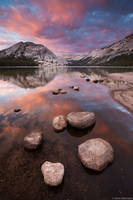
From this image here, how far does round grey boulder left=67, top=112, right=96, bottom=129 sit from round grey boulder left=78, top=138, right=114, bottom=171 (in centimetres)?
198

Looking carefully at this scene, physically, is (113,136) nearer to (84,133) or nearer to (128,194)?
(84,133)

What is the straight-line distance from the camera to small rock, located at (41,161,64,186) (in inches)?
156

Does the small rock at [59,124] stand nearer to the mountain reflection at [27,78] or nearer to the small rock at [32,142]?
the small rock at [32,142]

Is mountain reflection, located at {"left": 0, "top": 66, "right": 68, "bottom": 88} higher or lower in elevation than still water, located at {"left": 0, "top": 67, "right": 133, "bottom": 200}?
higher

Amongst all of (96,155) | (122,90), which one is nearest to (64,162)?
(96,155)

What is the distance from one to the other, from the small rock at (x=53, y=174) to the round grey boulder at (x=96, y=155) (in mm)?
1402

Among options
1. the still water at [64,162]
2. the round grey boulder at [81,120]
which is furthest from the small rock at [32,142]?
the round grey boulder at [81,120]

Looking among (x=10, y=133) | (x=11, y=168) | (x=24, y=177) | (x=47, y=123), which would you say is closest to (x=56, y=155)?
(x=24, y=177)

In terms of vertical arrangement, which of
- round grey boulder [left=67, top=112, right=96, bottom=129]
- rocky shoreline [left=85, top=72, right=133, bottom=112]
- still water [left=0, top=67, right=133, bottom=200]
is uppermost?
rocky shoreline [left=85, top=72, right=133, bottom=112]

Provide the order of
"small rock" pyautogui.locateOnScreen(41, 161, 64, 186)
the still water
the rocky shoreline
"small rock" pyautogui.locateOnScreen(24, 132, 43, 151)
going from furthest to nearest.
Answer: the rocky shoreline → "small rock" pyautogui.locateOnScreen(24, 132, 43, 151) → "small rock" pyautogui.locateOnScreen(41, 161, 64, 186) → the still water

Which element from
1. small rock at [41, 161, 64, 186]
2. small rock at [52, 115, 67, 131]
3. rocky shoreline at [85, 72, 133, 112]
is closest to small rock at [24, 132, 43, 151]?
small rock at [41, 161, 64, 186]

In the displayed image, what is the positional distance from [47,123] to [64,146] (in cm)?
302

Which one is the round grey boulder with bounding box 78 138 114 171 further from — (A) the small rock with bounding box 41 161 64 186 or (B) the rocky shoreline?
(B) the rocky shoreline

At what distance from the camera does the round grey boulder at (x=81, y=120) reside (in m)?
7.45
